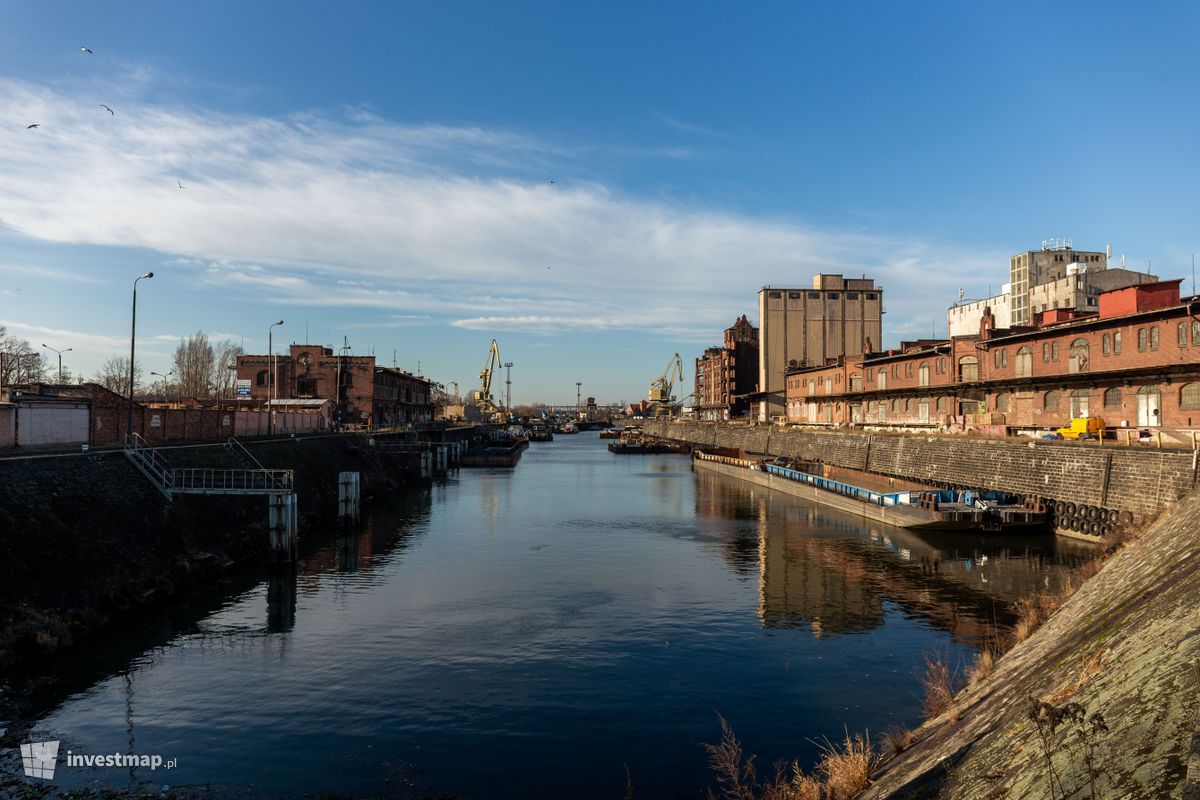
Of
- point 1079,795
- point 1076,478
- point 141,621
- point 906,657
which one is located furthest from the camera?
point 1076,478

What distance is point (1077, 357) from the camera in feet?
164

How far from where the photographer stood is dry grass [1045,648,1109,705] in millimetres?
10586

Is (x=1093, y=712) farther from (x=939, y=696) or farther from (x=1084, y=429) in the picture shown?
(x=1084, y=429)

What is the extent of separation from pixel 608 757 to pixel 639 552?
2588 cm

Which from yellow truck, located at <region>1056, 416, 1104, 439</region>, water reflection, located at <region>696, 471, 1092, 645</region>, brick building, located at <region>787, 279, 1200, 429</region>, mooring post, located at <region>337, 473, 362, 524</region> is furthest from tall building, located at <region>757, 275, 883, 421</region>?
mooring post, located at <region>337, 473, 362, 524</region>

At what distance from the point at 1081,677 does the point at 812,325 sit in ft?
418

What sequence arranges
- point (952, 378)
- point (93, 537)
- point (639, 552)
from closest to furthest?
point (93, 537) → point (639, 552) → point (952, 378)

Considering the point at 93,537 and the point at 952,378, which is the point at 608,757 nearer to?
the point at 93,537

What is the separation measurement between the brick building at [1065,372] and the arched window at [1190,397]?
0.19 feet

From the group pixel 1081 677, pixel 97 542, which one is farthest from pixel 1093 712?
pixel 97 542

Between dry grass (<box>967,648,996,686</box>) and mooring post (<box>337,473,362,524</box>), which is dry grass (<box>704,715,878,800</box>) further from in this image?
mooring post (<box>337,473,362,524</box>)

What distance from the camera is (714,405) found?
6988 inches

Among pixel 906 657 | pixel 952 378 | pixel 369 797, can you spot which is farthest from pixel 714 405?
pixel 369 797

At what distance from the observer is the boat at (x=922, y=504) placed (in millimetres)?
42125
